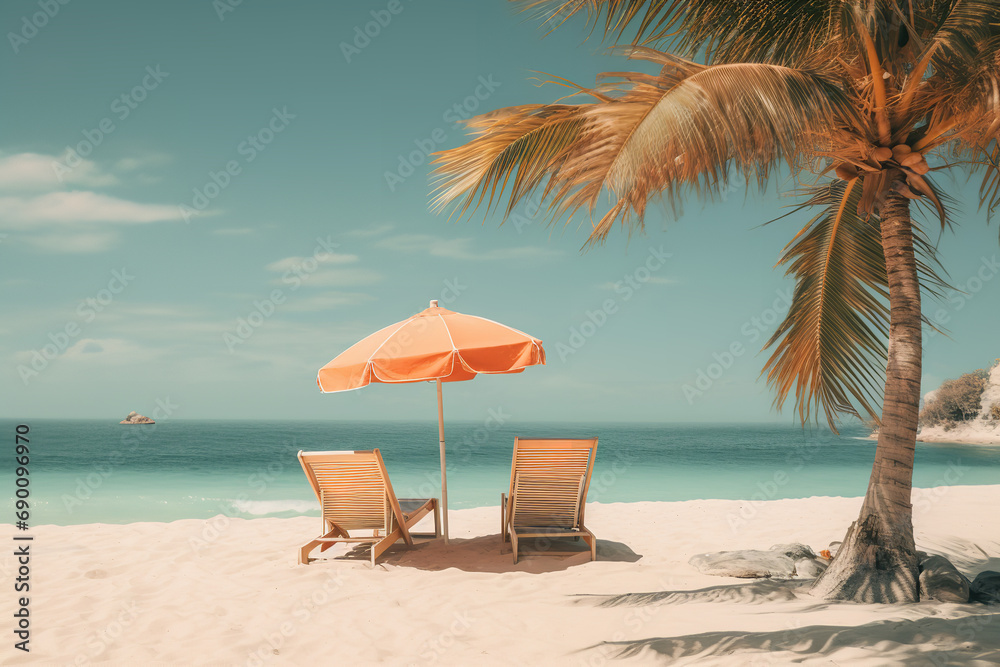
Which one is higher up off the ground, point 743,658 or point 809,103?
point 809,103

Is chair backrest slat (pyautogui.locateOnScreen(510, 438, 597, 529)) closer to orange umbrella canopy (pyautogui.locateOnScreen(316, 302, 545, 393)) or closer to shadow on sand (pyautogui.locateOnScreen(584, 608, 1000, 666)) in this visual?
orange umbrella canopy (pyautogui.locateOnScreen(316, 302, 545, 393))

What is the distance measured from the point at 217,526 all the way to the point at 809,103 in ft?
20.9

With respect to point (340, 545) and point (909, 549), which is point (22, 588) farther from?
point (909, 549)

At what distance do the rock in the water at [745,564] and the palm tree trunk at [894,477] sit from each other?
24.9 inches

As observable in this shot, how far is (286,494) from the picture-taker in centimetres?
1242

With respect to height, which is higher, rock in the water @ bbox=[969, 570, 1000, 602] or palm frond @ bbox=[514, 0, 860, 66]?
palm frond @ bbox=[514, 0, 860, 66]

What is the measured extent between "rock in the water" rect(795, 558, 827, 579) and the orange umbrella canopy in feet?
7.81

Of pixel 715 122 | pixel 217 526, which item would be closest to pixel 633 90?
pixel 715 122

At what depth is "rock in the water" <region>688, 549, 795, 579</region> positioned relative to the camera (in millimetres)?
4113

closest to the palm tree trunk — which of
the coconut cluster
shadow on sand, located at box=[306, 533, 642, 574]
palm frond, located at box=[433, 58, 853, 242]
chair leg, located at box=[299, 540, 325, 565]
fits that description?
the coconut cluster

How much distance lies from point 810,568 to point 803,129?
3073 millimetres

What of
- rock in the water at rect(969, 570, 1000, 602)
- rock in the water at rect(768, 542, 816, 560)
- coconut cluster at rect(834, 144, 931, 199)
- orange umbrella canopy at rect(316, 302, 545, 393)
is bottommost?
rock in the water at rect(768, 542, 816, 560)

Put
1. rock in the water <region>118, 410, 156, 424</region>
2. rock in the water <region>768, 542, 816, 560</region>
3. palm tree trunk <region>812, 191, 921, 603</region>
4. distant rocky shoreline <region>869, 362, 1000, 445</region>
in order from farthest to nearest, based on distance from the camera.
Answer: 1. rock in the water <region>118, 410, 156, 424</region>
2. distant rocky shoreline <region>869, 362, 1000, 445</region>
3. rock in the water <region>768, 542, 816, 560</region>
4. palm tree trunk <region>812, 191, 921, 603</region>

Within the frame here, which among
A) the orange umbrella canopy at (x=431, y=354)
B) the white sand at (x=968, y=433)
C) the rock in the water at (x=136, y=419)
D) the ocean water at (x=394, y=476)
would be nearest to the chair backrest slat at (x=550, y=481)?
the orange umbrella canopy at (x=431, y=354)
